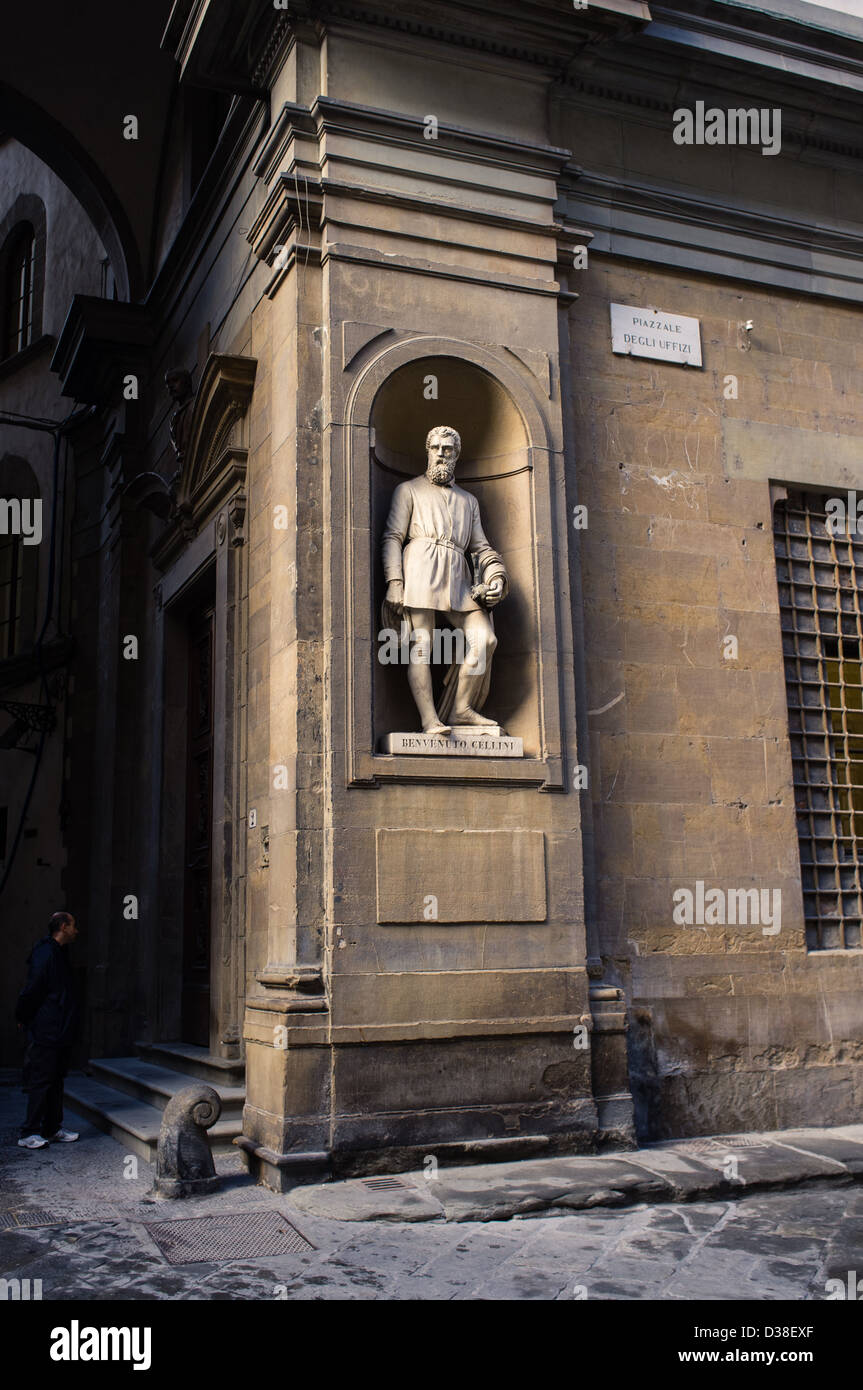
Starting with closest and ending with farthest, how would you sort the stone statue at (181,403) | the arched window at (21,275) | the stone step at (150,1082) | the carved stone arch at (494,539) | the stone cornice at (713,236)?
1. the carved stone arch at (494,539)
2. the stone step at (150,1082)
3. the stone cornice at (713,236)
4. the stone statue at (181,403)
5. the arched window at (21,275)

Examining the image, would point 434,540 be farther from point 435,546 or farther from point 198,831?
point 198,831

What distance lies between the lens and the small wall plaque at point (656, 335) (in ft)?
30.6

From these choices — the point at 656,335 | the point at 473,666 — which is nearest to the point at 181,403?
the point at 656,335

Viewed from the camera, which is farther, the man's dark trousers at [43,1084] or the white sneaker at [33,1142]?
the man's dark trousers at [43,1084]

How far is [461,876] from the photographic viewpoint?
294 inches

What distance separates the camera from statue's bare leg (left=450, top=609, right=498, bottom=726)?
7781 millimetres

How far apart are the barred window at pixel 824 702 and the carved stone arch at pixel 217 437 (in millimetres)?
4192

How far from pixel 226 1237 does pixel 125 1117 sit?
334 cm

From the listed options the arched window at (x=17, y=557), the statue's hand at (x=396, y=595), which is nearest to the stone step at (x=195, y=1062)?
the statue's hand at (x=396, y=595)

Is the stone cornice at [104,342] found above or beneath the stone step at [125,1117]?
above

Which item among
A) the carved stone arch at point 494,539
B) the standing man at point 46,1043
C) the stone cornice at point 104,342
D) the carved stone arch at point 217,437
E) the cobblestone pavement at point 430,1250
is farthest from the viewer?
the stone cornice at point 104,342

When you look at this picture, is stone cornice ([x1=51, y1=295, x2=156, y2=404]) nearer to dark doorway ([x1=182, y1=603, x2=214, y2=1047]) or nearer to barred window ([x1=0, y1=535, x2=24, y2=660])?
dark doorway ([x1=182, y1=603, x2=214, y2=1047])

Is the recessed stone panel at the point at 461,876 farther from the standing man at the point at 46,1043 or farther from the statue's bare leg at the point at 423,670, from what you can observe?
the standing man at the point at 46,1043

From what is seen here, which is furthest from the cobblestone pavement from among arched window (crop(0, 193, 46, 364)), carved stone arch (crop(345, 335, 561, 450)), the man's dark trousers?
arched window (crop(0, 193, 46, 364))
